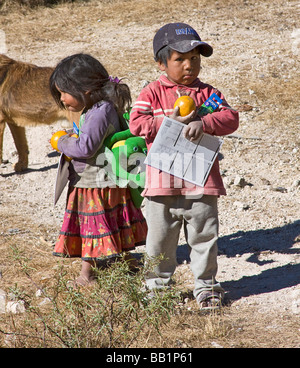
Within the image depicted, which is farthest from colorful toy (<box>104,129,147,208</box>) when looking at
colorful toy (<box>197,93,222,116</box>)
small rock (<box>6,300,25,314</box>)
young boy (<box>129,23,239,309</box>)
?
small rock (<box>6,300,25,314</box>)

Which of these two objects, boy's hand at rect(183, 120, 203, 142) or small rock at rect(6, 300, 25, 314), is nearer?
boy's hand at rect(183, 120, 203, 142)

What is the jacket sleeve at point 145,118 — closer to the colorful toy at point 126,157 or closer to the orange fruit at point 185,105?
the orange fruit at point 185,105

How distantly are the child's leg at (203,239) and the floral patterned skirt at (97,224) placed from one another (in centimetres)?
62

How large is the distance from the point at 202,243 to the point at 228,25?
786cm

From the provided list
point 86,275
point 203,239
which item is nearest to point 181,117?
point 203,239

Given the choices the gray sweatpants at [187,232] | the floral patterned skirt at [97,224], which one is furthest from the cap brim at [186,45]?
the floral patterned skirt at [97,224]

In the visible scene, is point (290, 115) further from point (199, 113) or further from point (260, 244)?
point (199, 113)

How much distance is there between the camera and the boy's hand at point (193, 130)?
10.7 feet

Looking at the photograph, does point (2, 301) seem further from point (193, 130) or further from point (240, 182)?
point (240, 182)

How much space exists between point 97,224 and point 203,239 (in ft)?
2.66

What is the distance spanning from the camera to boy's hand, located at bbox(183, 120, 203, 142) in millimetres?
3252

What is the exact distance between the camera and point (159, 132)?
128 inches

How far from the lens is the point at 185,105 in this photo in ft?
10.6

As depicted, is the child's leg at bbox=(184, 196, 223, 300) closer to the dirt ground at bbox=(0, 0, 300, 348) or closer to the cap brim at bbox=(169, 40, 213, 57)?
the dirt ground at bbox=(0, 0, 300, 348)
